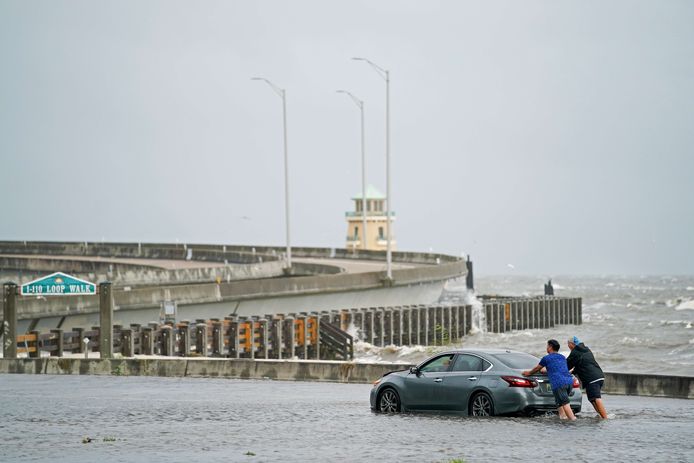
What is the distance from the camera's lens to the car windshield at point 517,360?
21266 millimetres

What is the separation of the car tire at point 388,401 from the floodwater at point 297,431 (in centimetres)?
32

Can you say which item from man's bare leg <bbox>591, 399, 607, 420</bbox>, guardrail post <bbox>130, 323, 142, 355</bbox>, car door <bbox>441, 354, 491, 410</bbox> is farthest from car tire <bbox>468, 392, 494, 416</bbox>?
guardrail post <bbox>130, 323, 142, 355</bbox>

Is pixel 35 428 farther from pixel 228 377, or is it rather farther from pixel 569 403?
pixel 228 377

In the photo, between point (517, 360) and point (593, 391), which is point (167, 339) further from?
point (593, 391)

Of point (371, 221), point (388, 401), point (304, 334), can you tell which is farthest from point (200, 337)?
point (371, 221)

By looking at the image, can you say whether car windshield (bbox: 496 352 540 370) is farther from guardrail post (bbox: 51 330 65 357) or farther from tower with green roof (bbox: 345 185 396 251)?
tower with green roof (bbox: 345 185 396 251)

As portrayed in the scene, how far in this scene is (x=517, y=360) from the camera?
2148 cm

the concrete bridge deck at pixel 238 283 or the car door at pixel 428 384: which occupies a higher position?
the concrete bridge deck at pixel 238 283

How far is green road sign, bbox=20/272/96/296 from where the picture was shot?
34156 millimetres

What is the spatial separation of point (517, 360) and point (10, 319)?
18.2m

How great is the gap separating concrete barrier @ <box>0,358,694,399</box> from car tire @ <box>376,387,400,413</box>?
13.4 feet

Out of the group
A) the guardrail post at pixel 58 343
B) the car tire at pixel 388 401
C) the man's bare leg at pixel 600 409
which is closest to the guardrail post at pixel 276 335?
the guardrail post at pixel 58 343

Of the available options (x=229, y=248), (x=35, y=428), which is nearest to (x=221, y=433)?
(x=35, y=428)

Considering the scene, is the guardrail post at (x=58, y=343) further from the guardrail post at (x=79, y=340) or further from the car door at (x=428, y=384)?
the car door at (x=428, y=384)
